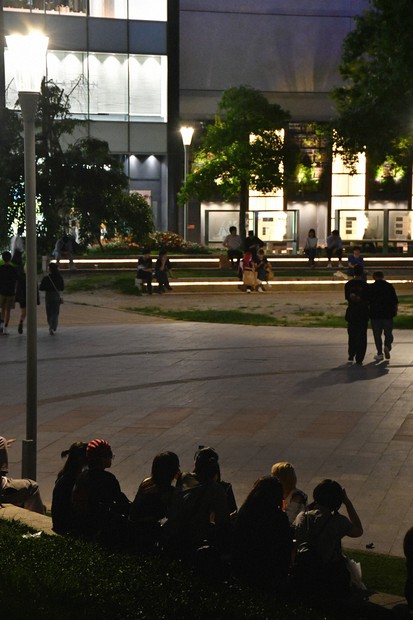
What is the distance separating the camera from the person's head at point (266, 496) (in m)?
6.77

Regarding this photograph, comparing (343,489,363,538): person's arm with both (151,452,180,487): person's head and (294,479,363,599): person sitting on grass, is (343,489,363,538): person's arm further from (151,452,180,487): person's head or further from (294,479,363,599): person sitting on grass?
(151,452,180,487): person's head

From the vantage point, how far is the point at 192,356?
758 inches

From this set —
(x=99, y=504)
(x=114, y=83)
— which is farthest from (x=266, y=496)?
(x=114, y=83)

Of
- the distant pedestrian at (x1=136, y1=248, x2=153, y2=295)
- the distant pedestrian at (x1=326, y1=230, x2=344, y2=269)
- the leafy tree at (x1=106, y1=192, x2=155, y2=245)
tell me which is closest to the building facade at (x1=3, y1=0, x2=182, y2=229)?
the leafy tree at (x1=106, y1=192, x2=155, y2=245)

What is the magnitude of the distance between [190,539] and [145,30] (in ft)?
146

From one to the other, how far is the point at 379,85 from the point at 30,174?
21496mm

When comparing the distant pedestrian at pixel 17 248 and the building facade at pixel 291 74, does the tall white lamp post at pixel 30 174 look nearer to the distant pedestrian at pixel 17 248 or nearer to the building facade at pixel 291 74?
the distant pedestrian at pixel 17 248

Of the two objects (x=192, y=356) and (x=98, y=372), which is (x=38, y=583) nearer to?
(x=98, y=372)

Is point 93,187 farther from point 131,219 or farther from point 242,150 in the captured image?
point 242,150

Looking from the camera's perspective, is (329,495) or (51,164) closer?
(329,495)

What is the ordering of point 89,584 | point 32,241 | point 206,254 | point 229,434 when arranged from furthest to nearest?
point 206,254 → point 229,434 → point 32,241 → point 89,584

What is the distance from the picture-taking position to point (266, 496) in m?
6.79

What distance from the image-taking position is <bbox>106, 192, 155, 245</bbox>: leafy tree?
39.3m

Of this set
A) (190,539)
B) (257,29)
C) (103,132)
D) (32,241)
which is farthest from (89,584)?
(257,29)
